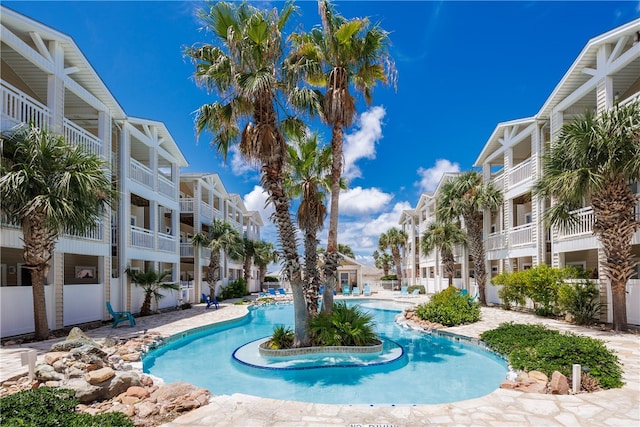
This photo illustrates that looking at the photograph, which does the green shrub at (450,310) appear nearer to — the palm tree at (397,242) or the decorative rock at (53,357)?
the decorative rock at (53,357)

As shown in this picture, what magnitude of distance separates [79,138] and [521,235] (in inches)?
839

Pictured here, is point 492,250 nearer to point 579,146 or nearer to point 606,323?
point 606,323

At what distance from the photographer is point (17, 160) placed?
1008 cm

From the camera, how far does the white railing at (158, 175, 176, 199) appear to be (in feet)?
71.2

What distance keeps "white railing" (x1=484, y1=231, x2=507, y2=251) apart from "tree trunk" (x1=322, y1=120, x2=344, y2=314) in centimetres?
1468

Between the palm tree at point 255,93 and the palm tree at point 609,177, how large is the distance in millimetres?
8347

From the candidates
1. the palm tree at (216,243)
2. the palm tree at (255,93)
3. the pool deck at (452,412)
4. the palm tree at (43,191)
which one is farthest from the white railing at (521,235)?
the palm tree at (43,191)

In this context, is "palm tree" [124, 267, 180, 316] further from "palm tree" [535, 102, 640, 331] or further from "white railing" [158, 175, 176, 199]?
"palm tree" [535, 102, 640, 331]

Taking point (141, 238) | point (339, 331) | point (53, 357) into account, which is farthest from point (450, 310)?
point (141, 238)

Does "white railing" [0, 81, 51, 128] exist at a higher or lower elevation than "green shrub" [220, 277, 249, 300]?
higher

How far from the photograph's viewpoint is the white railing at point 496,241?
22183 millimetres

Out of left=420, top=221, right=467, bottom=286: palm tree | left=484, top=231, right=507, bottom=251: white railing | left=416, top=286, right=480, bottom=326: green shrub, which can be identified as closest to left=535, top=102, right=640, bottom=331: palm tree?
left=416, top=286, right=480, bottom=326: green shrub

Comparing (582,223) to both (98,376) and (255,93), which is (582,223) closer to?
(255,93)

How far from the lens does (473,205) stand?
846 inches
